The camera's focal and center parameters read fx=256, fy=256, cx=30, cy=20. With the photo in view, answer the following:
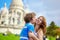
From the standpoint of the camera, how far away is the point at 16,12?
2283 inches

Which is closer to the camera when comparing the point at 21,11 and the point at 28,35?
the point at 28,35

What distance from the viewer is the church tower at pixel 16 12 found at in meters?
56.7

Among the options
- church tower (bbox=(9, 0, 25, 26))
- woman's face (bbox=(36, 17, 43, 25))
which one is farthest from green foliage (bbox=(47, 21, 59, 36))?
woman's face (bbox=(36, 17, 43, 25))

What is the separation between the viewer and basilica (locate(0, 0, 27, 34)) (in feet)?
179

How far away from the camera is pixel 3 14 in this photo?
55.8 m

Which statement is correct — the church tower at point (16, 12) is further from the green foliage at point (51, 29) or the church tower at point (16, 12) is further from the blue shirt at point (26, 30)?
the blue shirt at point (26, 30)

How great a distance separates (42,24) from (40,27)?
68 mm

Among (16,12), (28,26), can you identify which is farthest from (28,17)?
(16,12)

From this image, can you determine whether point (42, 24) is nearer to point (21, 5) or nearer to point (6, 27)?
point (6, 27)

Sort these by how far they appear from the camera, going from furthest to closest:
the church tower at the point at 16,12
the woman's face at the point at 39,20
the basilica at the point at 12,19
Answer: the church tower at the point at 16,12
the basilica at the point at 12,19
the woman's face at the point at 39,20

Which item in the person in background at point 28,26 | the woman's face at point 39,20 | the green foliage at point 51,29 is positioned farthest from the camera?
the green foliage at point 51,29

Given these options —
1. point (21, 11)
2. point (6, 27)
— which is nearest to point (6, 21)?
point (6, 27)

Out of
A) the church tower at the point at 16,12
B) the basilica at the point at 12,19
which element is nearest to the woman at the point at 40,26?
the basilica at the point at 12,19

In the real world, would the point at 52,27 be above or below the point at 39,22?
below
